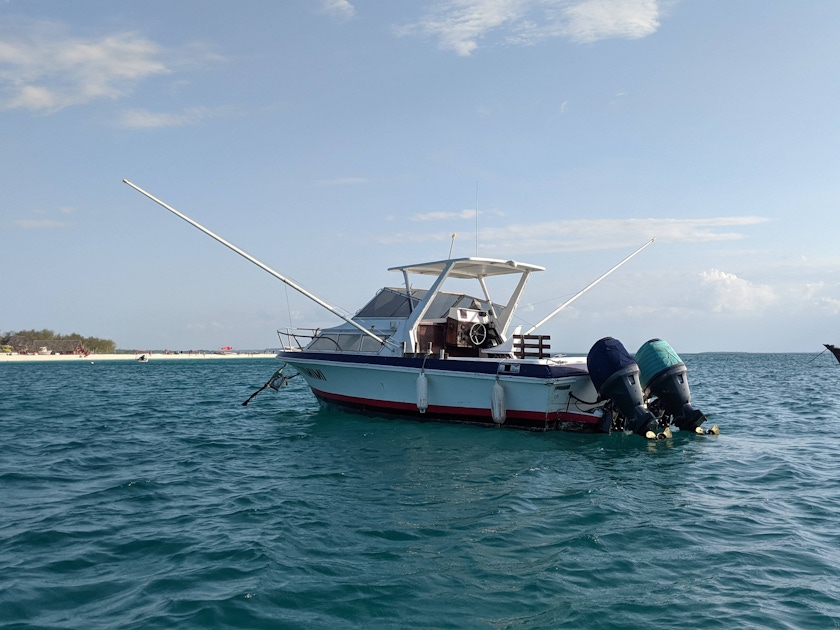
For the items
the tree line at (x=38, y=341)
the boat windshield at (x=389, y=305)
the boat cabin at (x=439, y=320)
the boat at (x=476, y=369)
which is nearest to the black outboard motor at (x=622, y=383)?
the boat at (x=476, y=369)

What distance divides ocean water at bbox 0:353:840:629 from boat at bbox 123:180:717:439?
0.65 metres

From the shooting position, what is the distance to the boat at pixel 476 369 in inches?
515

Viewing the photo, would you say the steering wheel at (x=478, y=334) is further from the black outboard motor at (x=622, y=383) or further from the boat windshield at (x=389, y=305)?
the black outboard motor at (x=622, y=383)

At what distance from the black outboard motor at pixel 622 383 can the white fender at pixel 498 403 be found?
2.06 m

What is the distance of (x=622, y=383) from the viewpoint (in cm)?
1227

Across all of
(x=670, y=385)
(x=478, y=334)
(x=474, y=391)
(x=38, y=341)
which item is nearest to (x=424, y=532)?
(x=474, y=391)

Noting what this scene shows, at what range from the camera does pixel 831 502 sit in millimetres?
8156

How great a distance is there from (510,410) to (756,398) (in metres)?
17.4

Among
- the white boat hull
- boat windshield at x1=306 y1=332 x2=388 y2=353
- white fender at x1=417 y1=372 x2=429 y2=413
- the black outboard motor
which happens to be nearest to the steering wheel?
boat windshield at x1=306 y1=332 x2=388 y2=353

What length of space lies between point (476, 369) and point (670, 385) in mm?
4184

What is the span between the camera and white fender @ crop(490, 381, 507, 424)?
531 inches

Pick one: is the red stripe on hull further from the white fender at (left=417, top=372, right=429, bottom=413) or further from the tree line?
the tree line

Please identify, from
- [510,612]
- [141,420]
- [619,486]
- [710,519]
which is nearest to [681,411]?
[619,486]

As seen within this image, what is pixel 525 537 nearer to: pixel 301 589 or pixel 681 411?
pixel 301 589
